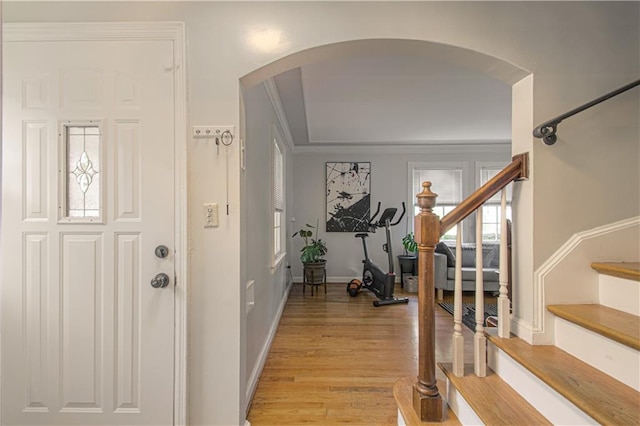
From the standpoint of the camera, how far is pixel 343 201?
5.17 meters

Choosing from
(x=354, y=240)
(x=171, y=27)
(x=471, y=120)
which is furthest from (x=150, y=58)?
(x=354, y=240)

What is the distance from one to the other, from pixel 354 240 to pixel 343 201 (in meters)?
0.68

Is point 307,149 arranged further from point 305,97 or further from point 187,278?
point 187,278

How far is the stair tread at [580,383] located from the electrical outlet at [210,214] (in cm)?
151

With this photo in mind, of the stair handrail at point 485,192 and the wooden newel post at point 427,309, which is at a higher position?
the stair handrail at point 485,192

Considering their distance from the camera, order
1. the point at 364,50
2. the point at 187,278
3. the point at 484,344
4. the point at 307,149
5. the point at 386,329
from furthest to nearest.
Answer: the point at 307,149, the point at 386,329, the point at 364,50, the point at 187,278, the point at 484,344

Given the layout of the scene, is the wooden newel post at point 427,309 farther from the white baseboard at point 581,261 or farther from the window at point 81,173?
the window at point 81,173

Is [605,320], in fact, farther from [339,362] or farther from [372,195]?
[372,195]

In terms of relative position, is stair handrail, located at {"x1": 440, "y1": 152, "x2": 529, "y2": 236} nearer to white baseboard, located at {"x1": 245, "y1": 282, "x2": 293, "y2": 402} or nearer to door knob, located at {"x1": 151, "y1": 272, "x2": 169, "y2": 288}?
door knob, located at {"x1": 151, "y1": 272, "x2": 169, "y2": 288}

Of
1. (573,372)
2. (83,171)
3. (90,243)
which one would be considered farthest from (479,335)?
(83,171)

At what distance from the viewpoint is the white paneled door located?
5.22 feet

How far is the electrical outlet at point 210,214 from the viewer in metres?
1.59

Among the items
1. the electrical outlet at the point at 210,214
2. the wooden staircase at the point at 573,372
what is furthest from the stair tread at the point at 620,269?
the electrical outlet at the point at 210,214

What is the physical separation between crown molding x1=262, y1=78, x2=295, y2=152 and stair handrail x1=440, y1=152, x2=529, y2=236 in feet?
5.82
